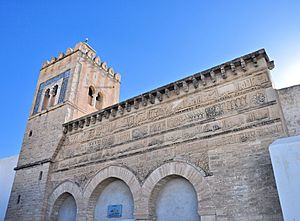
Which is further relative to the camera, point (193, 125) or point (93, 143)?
point (93, 143)

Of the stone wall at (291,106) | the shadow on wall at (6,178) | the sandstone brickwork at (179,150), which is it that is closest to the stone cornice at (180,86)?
the sandstone brickwork at (179,150)

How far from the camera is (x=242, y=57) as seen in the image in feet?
20.2

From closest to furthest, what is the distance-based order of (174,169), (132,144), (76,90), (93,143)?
(174,169), (132,144), (93,143), (76,90)

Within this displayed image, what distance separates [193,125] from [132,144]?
6.16 ft

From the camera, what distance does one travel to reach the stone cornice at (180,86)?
20.1 feet

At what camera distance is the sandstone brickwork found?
5.22 metres

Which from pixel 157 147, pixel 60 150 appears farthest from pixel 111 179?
pixel 60 150

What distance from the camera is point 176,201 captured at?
20.1ft

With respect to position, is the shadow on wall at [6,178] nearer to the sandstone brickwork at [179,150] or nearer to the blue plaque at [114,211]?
the sandstone brickwork at [179,150]

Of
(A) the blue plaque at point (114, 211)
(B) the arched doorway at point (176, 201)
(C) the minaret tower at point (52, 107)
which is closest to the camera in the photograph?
(B) the arched doorway at point (176, 201)

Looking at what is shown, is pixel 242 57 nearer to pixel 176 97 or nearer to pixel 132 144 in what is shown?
pixel 176 97

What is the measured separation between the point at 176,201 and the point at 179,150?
1174 mm

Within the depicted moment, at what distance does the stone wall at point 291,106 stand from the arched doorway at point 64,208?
6.35 meters

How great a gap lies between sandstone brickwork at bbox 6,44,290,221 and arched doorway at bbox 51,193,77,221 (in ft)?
0.20
